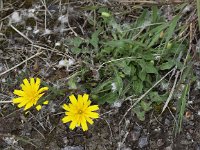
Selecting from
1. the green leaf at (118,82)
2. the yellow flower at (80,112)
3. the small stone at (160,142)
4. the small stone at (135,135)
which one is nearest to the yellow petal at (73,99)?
the yellow flower at (80,112)

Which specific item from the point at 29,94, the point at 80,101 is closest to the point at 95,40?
the point at 80,101

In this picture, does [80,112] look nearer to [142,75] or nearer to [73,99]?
[73,99]

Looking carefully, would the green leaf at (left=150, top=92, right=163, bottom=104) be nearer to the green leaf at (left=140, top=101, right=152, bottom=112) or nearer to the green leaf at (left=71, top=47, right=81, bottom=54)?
the green leaf at (left=140, top=101, right=152, bottom=112)

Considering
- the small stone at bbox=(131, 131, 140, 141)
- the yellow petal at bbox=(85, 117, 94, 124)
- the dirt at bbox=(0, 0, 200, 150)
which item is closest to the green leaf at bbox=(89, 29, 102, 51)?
the dirt at bbox=(0, 0, 200, 150)

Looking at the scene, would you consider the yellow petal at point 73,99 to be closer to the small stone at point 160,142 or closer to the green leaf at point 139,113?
the green leaf at point 139,113

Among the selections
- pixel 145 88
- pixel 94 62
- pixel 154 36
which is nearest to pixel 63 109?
pixel 94 62

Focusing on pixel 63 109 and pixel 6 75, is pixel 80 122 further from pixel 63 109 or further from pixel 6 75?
pixel 6 75
